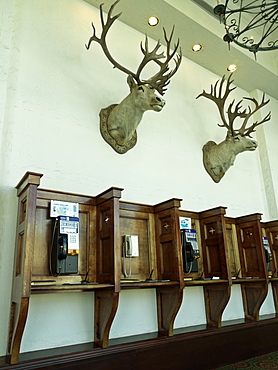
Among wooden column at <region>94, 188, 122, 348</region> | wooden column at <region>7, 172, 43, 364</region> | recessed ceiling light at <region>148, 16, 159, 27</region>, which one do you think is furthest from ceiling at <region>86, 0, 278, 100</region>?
wooden column at <region>7, 172, 43, 364</region>

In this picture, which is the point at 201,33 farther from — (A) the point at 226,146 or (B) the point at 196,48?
(A) the point at 226,146

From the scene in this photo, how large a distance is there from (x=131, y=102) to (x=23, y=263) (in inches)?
86.4

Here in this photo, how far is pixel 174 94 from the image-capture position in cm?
473

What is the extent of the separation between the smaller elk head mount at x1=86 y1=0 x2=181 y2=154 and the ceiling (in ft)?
3.03

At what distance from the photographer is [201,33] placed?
4.76 m

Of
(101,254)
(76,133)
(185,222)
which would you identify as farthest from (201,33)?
(101,254)

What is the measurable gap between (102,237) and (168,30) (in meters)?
3.47

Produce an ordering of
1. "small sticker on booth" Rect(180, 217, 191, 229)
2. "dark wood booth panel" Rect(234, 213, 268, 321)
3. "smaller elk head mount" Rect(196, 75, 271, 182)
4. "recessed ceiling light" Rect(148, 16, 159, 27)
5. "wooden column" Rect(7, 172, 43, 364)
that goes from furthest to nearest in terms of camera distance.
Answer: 1. "smaller elk head mount" Rect(196, 75, 271, 182)
2. "recessed ceiling light" Rect(148, 16, 159, 27)
3. "dark wood booth panel" Rect(234, 213, 268, 321)
4. "small sticker on booth" Rect(180, 217, 191, 229)
5. "wooden column" Rect(7, 172, 43, 364)

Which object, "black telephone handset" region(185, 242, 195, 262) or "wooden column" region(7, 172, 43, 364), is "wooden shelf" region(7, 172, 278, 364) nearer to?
"wooden column" region(7, 172, 43, 364)

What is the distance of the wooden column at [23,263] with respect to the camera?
2258mm

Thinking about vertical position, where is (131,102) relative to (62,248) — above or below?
above

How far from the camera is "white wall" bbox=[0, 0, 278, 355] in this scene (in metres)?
→ 2.91

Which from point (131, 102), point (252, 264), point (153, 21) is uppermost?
point (153, 21)

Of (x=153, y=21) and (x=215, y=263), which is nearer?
(x=215, y=263)
